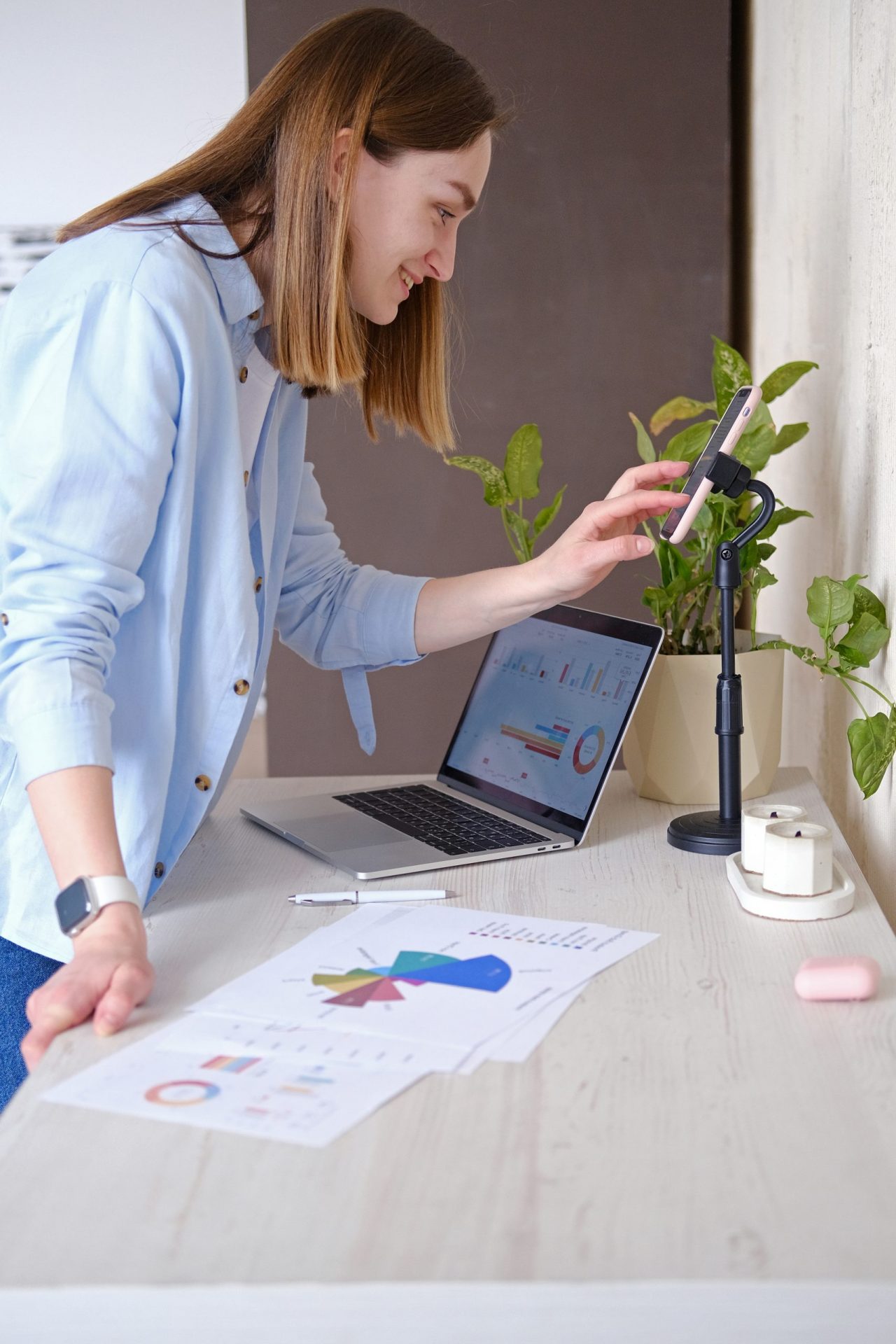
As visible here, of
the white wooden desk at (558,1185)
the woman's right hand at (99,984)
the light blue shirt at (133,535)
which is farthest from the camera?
the light blue shirt at (133,535)

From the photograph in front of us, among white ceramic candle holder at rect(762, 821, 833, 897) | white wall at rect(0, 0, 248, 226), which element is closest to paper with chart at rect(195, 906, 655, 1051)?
white ceramic candle holder at rect(762, 821, 833, 897)

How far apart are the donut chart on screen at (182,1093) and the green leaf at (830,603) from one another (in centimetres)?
66

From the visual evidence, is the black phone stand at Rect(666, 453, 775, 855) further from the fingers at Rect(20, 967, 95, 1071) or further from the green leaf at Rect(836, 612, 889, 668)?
the fingers at Rect(20, 967, 95, 1071)

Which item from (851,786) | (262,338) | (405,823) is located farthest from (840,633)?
(262,338)

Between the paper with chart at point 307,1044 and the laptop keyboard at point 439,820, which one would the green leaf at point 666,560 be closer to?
the laptop keyboard at point 439,820

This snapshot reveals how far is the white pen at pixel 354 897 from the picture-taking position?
0.95 m

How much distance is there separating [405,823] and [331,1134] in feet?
1.83

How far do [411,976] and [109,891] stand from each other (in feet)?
0.64

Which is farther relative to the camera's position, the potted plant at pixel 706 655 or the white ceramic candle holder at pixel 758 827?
the potted plant at pixel 706 655

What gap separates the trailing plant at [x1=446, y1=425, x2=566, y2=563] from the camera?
1310 millimetres

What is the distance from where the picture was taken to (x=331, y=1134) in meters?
0.61

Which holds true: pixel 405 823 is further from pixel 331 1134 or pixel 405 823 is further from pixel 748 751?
pixel 331 1134

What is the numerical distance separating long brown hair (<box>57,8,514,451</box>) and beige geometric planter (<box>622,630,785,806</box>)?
0.42 meters

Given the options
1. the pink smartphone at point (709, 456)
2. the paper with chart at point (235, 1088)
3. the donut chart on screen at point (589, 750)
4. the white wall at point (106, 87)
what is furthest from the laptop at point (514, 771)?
the white wall at point (106, 87)
